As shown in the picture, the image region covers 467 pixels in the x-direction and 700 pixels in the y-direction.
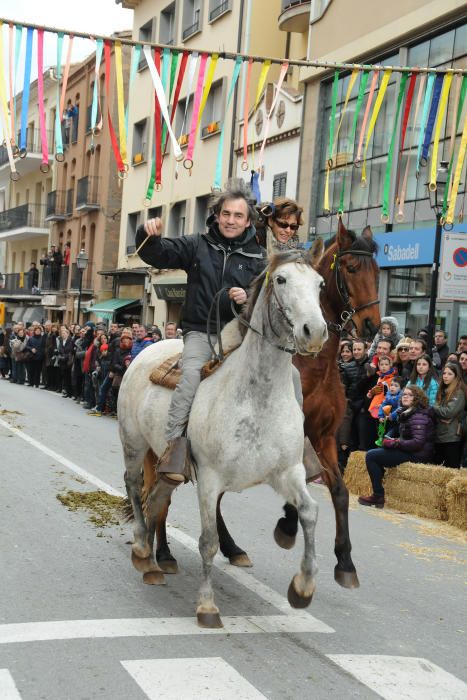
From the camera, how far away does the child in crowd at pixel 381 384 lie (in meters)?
11.6

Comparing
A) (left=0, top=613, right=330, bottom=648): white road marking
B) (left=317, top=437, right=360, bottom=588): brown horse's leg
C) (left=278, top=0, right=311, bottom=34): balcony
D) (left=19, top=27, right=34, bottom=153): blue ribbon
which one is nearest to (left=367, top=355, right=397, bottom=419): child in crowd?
(left=317, top=437, right=360, bottom=588): brown horse's leg

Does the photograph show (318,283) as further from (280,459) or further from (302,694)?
(302,694)

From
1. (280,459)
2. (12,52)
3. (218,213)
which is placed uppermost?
(12,52)

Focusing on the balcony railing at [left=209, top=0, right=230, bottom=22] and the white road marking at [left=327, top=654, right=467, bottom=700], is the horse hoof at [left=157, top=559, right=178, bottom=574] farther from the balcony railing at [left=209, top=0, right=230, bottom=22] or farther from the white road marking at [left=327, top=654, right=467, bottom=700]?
the balcony railing at [left=209, top=0, right=230, bottom=22]

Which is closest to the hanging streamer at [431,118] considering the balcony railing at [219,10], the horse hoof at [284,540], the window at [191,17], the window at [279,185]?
the horse hoof at [284,540]

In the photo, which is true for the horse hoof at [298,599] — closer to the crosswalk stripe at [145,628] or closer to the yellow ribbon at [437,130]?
the crosswalk stripe at [145,628]

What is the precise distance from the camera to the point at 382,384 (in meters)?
11.7

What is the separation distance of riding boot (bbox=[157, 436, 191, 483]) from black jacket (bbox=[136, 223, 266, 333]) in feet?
2.57

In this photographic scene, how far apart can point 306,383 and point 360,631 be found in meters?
2.16

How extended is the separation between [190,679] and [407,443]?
6.57 m

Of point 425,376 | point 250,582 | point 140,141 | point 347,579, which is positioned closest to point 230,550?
point 250,582

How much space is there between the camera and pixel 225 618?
210 inches

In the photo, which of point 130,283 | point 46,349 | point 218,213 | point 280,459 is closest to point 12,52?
point 218,213

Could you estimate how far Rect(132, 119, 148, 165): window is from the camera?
36938 millimetres
